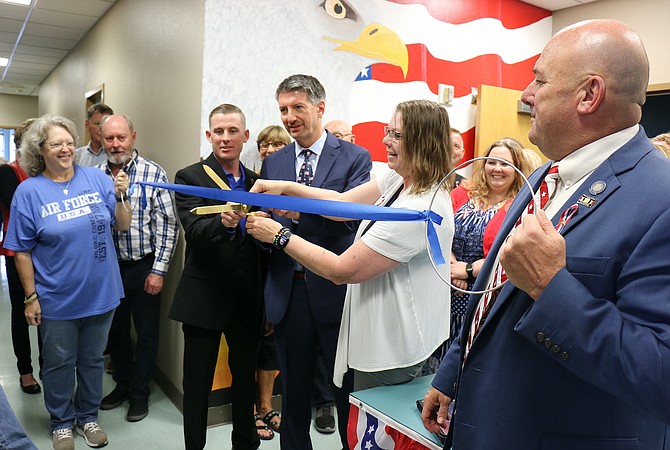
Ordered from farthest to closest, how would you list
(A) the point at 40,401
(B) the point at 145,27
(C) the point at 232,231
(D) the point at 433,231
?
(B) the point at 145,27 < (A) the point at 40,401 < (C) the point at 232,231 < (D) the point at 433,231

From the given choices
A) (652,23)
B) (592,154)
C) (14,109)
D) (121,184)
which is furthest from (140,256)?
(14,109)

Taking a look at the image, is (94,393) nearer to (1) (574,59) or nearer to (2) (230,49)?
(2) (230,49)

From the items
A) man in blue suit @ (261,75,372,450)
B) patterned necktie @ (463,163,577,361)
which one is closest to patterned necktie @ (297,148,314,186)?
man in blue suit @ (261,75,372,450)

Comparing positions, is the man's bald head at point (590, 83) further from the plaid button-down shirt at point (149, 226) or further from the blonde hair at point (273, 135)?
the plaid button-down shirt at point (149, 226)

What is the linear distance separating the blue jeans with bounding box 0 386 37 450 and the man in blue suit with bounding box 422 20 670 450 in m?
0.84

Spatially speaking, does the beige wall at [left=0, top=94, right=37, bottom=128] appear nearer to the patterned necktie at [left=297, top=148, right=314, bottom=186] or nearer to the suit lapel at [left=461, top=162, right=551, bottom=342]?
the patterned necktie at [left=297, top=148, right=314, bottom=186]

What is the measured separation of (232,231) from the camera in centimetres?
236

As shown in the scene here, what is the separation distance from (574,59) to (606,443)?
730 millimetres

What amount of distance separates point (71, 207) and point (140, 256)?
27.7 inches

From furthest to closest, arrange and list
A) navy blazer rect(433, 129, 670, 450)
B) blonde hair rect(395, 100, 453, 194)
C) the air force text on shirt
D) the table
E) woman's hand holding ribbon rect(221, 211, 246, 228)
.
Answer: the air force text on shirt, woman's hand holding ribbon rect(221, 211, 246, 228), blonde hair rect(395, 100, 453, 194), the table, navy blazer rect(433, 129, 670, 450)

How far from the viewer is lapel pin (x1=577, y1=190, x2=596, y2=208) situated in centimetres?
96

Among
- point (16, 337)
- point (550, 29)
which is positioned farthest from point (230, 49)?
point (550, 29)

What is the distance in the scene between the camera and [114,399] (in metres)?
3.30

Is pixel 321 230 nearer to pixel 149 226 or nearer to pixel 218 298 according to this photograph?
pixel 218 298
